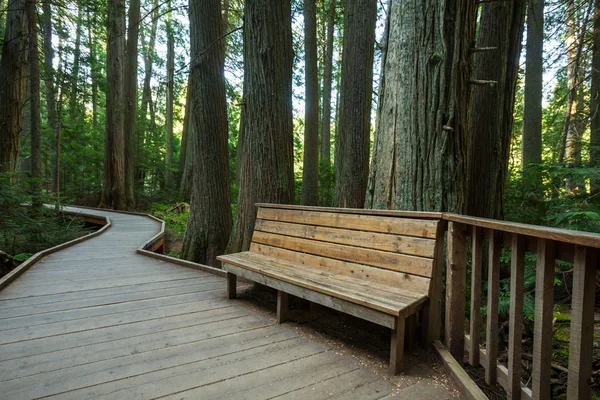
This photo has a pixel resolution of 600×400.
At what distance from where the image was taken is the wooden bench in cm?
210

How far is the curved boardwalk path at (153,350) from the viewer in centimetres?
183

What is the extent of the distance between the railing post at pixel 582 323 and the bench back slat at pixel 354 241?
2.92 ft

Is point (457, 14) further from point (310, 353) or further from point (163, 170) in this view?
point (163, 170)

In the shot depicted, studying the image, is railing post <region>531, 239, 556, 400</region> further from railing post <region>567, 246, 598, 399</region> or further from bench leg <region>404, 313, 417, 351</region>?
bench leg <region>404, 313, 417, 351</region>

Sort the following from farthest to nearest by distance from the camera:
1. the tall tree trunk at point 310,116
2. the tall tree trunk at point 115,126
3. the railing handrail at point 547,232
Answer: the tall tree trunk at point 115,126, the tall tree trunk at point 310,116, the railing handrail at point 547,232

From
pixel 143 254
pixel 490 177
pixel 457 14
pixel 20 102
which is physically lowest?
pixel 143 254

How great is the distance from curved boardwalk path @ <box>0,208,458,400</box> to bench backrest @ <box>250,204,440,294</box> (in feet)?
2.13

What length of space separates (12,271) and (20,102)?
7.42 meters

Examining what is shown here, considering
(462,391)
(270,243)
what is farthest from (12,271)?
(462,391)

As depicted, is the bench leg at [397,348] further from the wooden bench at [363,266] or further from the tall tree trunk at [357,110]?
the tall tree trunk at [357,110]

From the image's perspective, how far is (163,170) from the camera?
17453 millimetres

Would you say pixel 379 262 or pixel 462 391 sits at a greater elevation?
pixel 379 262

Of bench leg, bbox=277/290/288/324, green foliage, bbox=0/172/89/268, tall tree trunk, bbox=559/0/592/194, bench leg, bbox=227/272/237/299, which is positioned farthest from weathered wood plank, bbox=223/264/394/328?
green foliage, bbox=0/172/89/268

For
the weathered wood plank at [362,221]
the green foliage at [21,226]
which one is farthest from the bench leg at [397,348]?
the green foliage at [21,226]
